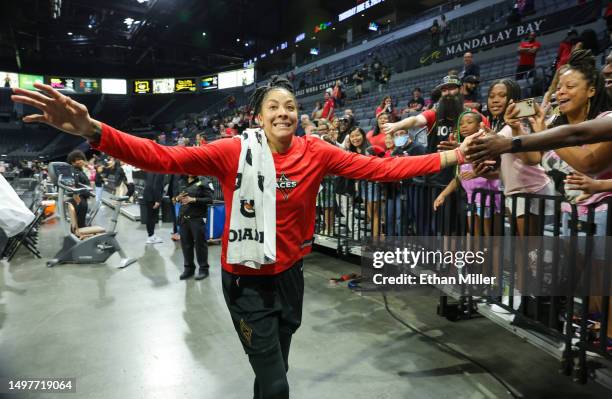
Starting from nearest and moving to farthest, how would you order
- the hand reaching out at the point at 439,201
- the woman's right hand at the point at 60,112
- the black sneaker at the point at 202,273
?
the woman's right hand at the point at 60,112 → the hand reaching out at the point at 439,201 → the black sneaker at the point at 202,273

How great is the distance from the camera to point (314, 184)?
2043 millimetres

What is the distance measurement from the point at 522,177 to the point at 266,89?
2.05 metres

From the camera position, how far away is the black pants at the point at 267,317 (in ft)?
5.84

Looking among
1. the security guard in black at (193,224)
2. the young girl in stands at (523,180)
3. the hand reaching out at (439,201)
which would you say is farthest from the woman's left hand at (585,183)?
the security guard in black at (193,224)

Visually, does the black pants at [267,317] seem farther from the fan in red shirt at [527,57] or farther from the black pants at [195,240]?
the fan in red shirt at [527,57]

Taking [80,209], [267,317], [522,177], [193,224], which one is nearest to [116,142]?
[267,317]

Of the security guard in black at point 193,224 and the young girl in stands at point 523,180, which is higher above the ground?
the young girl in stands at point 523,180

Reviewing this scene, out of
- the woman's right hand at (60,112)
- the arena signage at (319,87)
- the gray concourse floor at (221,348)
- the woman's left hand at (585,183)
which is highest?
the arena signage at (319,87)

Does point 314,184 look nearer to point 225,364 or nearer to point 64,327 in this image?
point 225,364

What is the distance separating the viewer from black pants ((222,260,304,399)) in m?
1.78

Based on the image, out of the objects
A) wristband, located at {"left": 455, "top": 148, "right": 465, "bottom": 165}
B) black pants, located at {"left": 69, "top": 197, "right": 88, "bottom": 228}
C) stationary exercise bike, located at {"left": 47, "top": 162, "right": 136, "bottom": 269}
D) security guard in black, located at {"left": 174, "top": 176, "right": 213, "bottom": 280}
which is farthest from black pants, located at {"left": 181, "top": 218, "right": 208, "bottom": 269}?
wristband, located at {"left": 455, "top": 148, "right": 465, "bottom": 165}

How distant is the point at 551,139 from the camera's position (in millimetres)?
1680

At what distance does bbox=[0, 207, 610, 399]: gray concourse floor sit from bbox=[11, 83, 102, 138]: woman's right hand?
78.5 inches

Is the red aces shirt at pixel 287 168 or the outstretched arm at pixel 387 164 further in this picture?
the outstretched arm at pixel 387 164
